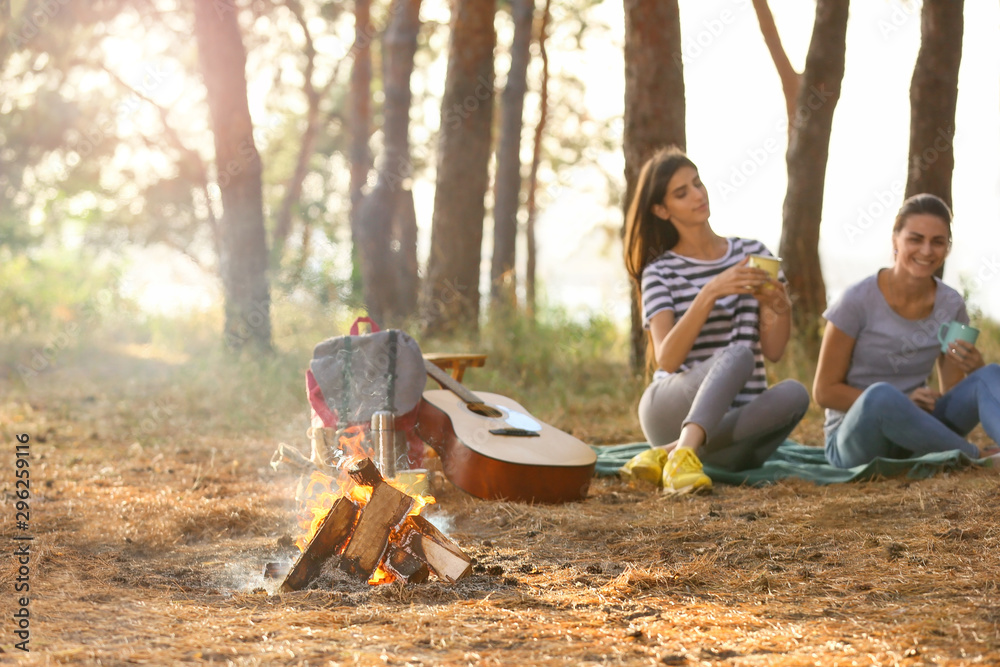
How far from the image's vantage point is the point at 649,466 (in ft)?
13.9

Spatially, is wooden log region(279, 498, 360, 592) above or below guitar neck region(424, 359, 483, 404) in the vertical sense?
below

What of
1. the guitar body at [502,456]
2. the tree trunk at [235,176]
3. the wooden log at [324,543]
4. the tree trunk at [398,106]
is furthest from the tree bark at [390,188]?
the wooden log at [324,543]

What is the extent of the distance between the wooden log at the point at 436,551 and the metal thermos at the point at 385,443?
44cm

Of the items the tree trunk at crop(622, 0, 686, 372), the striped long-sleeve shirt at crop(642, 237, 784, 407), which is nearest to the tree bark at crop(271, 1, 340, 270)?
the tree trunk at crop(622, 0, 686, 372)

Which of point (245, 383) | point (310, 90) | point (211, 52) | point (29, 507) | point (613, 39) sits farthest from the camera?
point (310, 90)

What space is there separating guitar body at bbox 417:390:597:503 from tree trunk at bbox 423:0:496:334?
177 inches

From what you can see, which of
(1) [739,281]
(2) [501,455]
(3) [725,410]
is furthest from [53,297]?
(1) [739,281]

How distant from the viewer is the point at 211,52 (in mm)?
9203

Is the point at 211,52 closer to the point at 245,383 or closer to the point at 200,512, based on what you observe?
the point at 245,383

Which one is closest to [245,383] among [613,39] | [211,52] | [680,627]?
[211,52]

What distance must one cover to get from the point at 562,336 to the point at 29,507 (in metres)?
5.10

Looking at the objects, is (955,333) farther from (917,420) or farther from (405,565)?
(405,565)

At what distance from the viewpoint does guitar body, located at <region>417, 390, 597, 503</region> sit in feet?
12.7

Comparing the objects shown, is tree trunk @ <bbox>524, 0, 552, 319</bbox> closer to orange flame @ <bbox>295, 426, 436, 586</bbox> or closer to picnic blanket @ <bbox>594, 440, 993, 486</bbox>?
picnic blanket @ <bbox>594, 440, 993, 486</bbox>
